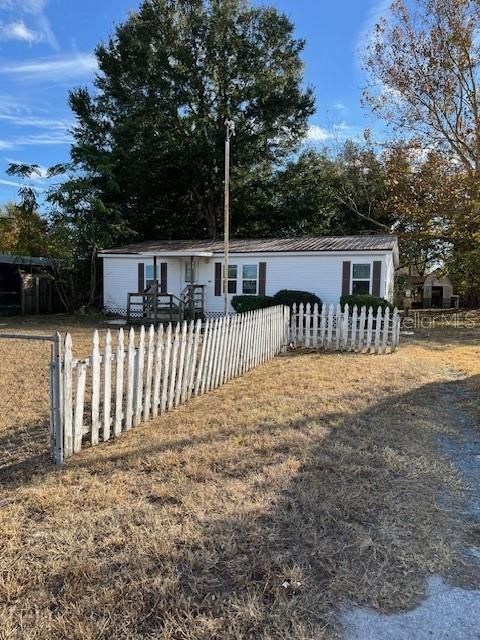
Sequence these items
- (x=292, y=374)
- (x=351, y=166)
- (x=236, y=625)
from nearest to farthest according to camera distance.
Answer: (x=236, y=625)
(x=292, y=374)
(x=351, y=166)

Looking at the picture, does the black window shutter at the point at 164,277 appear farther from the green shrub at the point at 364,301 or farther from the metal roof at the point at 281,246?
the green shrub at the point at 364,301

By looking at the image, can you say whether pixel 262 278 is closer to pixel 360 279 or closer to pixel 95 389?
pixel 360 279

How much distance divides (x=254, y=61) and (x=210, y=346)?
2294 cm

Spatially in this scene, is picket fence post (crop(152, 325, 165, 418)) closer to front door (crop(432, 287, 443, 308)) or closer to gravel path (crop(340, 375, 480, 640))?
gravel path (crop(340, 375, 480, 640))

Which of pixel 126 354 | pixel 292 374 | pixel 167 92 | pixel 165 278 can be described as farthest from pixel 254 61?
pixel 126 354

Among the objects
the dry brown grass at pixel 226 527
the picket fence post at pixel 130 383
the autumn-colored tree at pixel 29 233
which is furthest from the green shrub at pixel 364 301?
the autumn-colored tree at pixel 29 233

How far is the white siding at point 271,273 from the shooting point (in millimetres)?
16031

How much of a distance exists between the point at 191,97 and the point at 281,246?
460 inches

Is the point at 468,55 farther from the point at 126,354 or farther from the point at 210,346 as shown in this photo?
the point at 126,354

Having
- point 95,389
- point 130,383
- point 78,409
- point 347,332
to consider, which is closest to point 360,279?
point 347,332

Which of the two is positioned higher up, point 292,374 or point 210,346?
point 210,346

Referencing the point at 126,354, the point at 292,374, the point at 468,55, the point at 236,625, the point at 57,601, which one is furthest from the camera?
the point at 468,55

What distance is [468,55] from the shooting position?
18125mm

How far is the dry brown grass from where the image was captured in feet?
6.57
